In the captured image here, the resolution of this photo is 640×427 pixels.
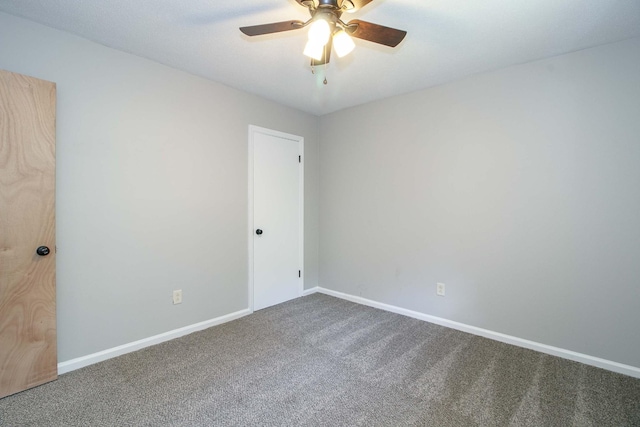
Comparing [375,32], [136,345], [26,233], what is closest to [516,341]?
[375,32]

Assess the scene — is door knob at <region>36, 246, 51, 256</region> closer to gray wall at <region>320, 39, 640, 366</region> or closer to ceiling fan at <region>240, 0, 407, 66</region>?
ceiling fan at <region>240, 0, 407, 66</region>

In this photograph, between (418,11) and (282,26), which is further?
(418,11)

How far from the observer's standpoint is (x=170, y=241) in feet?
8.85

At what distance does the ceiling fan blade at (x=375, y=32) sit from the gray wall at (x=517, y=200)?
156 centimetres

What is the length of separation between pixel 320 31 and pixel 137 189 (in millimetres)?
1952

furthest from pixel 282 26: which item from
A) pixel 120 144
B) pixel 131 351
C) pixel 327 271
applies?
pixel 327 271

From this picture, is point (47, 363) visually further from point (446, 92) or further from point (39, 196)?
point (446, 92)

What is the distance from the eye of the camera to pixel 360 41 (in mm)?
2225

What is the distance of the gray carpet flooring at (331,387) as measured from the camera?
5.62 feet

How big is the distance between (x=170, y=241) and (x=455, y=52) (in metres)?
2.91

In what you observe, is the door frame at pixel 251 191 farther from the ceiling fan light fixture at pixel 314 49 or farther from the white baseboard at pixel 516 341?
the ceiling fan light fixture at pixel 314 49

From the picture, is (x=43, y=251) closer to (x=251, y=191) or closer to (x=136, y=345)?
(x=136, y=345)

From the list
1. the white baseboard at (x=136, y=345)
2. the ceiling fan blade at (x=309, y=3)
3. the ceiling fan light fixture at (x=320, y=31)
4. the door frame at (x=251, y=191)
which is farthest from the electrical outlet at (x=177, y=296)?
the ceiling fan blade at (x=309, y=3)

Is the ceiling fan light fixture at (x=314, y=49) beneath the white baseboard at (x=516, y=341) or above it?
above
